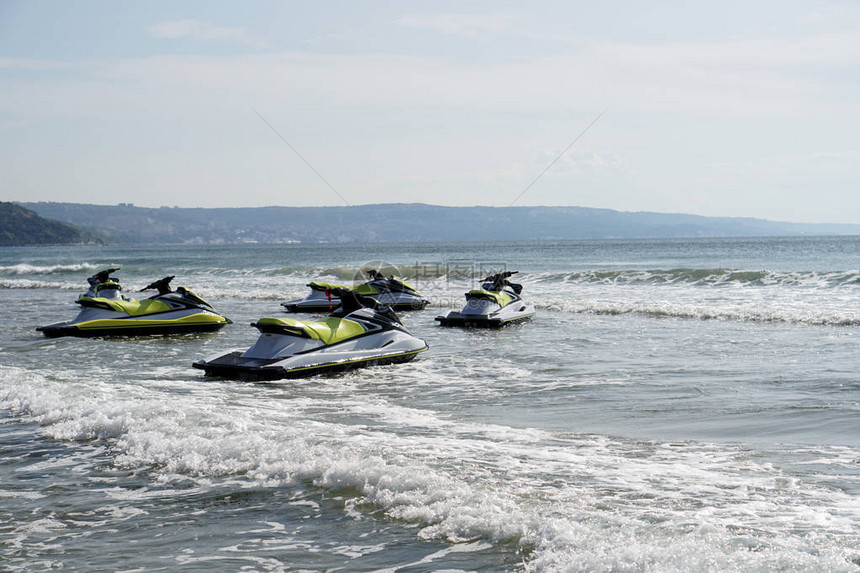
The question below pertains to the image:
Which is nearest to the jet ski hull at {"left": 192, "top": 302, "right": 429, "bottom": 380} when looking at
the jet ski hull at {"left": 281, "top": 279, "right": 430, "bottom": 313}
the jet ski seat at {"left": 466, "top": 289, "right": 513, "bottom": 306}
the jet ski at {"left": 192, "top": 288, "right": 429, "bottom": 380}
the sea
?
the jet ski at {"left": 192, "top": 288, "right": 429, "bottom": 380}

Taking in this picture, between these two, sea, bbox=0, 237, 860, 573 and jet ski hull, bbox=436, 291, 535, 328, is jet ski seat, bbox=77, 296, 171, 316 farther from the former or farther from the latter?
jet ski hull, bbox=436, 291, 535, 328

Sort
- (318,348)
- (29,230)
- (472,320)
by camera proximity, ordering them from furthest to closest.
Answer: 1. (29,230)
2. (472,320)
3. (318,348)

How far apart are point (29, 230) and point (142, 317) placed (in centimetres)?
18187

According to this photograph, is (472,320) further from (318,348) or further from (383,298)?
(318,348)

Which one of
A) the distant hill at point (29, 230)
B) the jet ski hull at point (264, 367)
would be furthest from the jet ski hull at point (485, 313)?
the distant hill at point (29, 230)

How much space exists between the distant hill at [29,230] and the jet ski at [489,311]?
7122 inches

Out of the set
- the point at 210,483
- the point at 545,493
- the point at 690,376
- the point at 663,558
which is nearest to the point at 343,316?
the point at 690,376

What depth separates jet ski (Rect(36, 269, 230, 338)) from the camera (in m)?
17.9

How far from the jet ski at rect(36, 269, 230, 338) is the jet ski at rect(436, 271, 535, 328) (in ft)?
19.3

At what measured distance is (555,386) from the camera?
11.5 m

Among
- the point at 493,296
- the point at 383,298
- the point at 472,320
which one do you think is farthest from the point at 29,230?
the point at 472,320

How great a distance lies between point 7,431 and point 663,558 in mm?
7420

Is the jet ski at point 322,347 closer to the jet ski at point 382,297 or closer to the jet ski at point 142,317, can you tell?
the jet ski at point 142,317

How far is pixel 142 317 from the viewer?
725 inches
